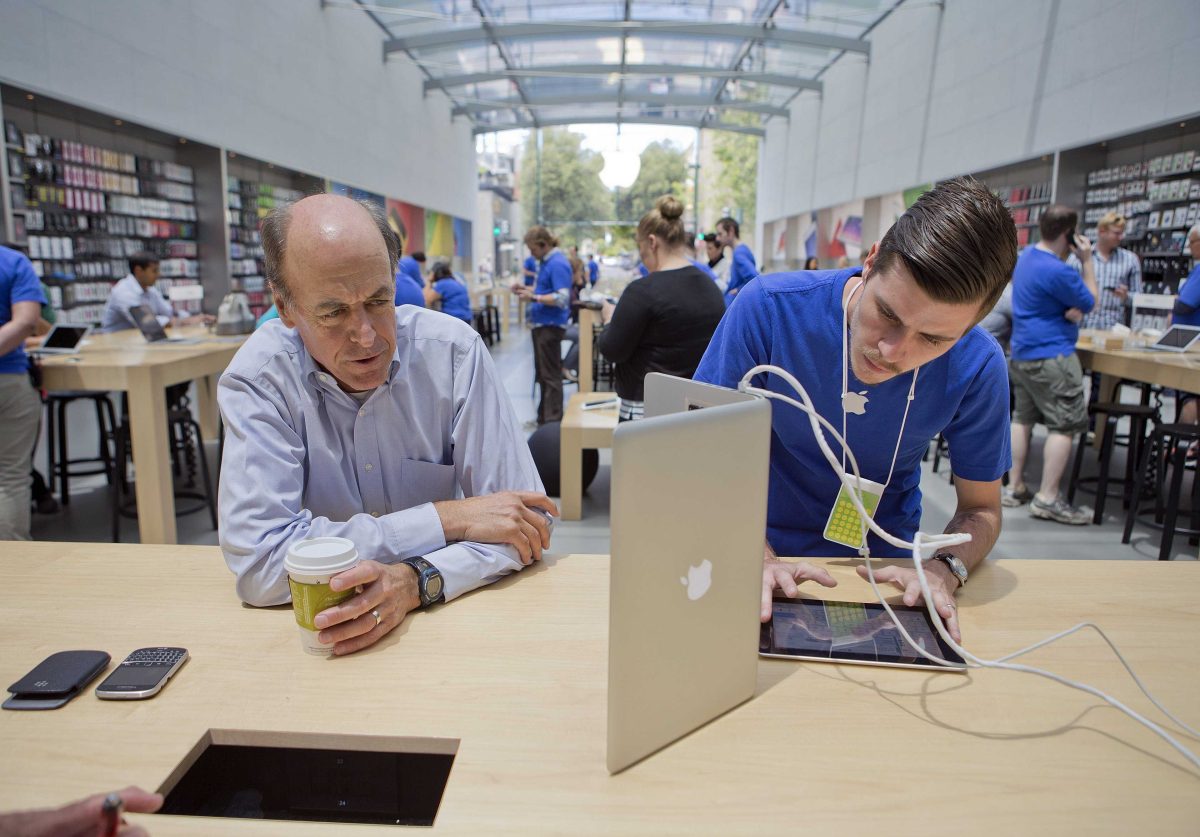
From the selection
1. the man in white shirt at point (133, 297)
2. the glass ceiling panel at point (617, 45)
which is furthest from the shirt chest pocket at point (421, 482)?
the glass ceiling panel at point (617, 45)

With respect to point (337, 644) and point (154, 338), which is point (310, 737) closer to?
point (337, 644)

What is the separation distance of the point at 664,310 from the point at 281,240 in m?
2.32

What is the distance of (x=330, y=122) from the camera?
11.7m

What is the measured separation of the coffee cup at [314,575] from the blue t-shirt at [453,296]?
21.3ft

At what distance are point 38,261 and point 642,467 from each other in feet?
22.7

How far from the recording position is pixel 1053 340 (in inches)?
159

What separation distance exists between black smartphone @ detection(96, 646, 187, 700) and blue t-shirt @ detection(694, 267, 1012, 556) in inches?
39.5

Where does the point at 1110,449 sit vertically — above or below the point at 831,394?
below

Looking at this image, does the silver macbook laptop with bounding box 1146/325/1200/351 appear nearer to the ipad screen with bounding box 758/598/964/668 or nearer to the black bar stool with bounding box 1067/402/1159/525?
the black bar stool with bounding box 1067/402/1159/525

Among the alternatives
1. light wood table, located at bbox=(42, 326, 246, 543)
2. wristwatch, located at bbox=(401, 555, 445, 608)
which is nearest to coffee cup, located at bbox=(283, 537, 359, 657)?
wristwatch, located at bbox=(401, 555, 445, 608)

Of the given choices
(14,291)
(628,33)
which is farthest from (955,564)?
(628,33)

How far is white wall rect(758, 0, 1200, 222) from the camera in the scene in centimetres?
656

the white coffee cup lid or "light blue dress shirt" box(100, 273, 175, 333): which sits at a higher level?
"light blue dress shirt" box(100, 273, 175, 333)

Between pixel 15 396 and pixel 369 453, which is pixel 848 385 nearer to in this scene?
pixel 369 453
